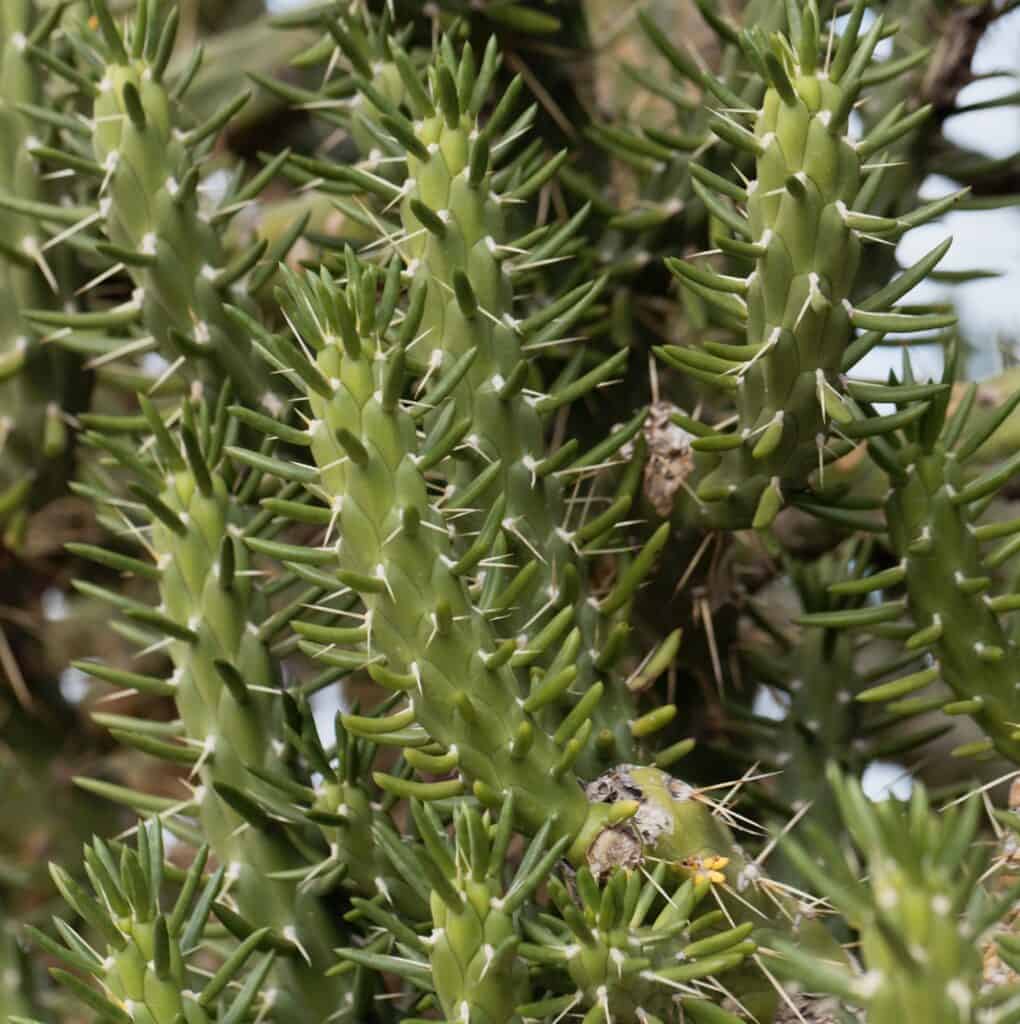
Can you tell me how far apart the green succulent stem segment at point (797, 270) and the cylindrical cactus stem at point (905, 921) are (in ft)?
1.27

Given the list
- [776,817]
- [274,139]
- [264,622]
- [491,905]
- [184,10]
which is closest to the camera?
[491,905]

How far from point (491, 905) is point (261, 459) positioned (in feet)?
0.94

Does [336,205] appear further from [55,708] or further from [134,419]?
[55,708]

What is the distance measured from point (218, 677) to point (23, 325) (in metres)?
0.45

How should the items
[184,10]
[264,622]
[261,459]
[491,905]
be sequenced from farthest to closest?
[184,10] < [264,622] < [261,459] < [491,905]

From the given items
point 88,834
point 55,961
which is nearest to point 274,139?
point 88,834

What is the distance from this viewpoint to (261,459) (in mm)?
851

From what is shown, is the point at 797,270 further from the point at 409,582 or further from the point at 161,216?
the point at 161,216

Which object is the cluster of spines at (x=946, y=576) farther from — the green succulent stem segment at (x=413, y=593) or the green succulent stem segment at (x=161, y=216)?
the green succulent stem segment at (x=161, y=216)

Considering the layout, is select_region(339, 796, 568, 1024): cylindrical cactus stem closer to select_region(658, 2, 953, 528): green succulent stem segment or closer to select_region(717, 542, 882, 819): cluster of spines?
select_region(658, 2, 953, 528): green succulent stem segment

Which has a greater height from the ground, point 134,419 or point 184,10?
point 184,10

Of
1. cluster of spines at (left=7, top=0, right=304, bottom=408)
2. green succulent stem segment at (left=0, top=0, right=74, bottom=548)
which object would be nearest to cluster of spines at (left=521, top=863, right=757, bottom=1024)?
cluster of spines at (left=7, top=0, right=304, bottom=408)

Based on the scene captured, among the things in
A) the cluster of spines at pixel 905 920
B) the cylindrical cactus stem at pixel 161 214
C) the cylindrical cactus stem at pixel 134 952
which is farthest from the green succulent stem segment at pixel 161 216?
the cluster of spines at pixel 905 920

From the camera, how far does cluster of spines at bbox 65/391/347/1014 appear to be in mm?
934
